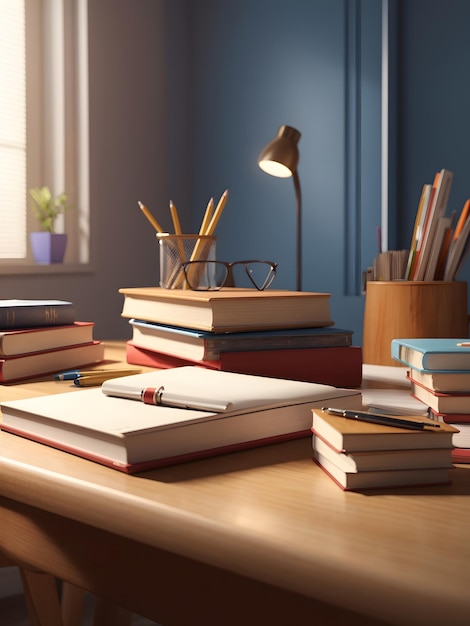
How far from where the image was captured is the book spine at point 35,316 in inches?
42.7

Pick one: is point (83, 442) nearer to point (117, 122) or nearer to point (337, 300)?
point (337, 300)

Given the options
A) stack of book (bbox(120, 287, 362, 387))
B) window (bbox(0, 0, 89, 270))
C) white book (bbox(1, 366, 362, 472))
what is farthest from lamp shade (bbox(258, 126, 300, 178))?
window (bbox(0, 0, 89, 270))

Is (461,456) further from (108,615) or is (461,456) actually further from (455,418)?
(108,615)

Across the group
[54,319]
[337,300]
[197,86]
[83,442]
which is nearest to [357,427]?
[83,442]

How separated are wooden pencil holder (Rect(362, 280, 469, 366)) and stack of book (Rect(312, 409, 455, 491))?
632 millimetres

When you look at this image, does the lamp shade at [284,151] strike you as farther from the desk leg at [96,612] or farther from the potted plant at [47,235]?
the potted plant at [47,235]

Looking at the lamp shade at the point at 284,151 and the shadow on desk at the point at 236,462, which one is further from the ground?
the lamp shade at the point at 284,151

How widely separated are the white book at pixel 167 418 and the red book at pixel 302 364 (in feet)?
0.52

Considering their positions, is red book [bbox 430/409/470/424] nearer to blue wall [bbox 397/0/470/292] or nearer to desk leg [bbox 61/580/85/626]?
desk leg [bbox 61/580/85/626]

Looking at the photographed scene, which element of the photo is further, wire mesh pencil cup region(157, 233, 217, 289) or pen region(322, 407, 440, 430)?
wire mesh pencil cup region(157, 233, 217, 289)

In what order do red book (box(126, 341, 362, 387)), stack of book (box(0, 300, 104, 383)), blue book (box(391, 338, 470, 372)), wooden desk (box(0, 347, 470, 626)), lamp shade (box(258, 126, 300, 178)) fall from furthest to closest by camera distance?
1. lamp shade (box(258, 126, 300, 178))
2. stack of book (box(0, 300, 104, 383))
3. red book (box(126, 341, 362, 387))
4. blue book (box(391, 338, 470, 372))
5. wooden desk (box(0, 347, 470, 626))

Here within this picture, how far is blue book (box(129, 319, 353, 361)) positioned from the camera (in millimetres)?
945

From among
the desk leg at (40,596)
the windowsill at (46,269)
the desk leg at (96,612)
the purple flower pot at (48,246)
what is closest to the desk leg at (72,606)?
the desk leg at (96,612)

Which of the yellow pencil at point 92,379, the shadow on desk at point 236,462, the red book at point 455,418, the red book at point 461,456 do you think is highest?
the red book at point 455,418
